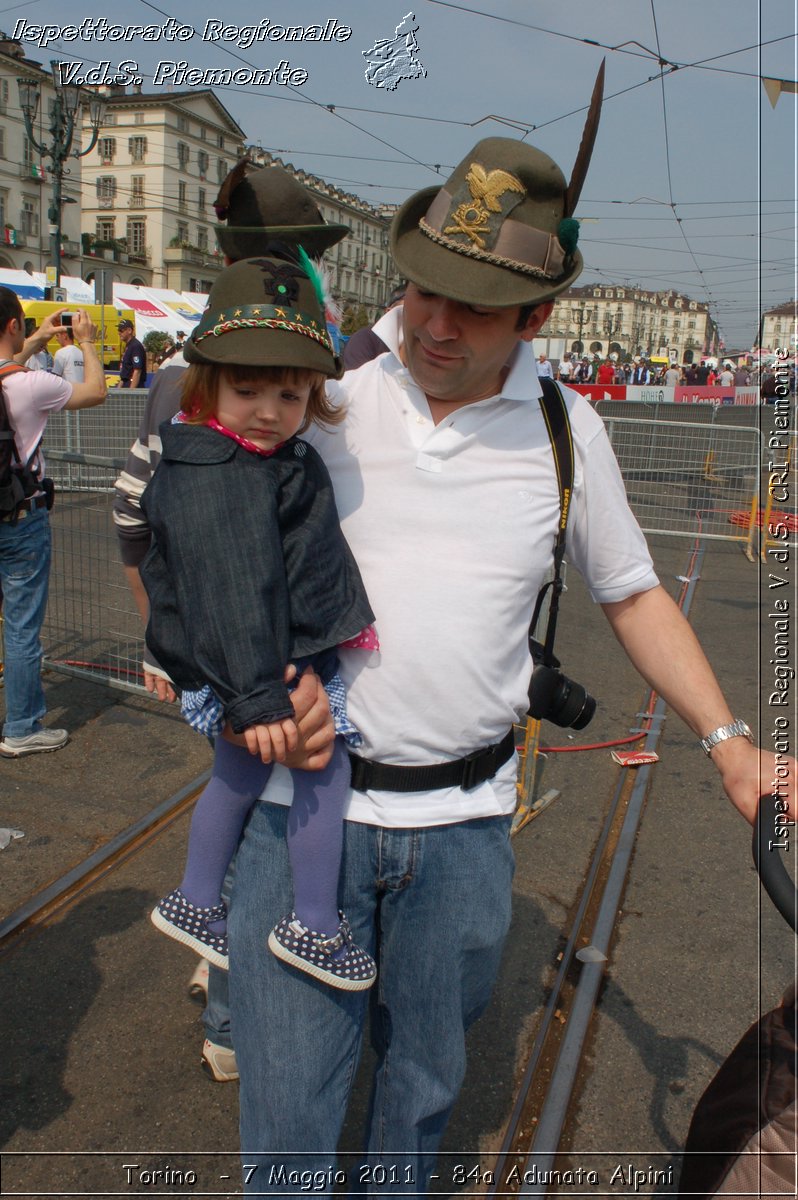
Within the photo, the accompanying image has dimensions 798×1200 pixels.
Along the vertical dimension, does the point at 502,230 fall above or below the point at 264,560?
above

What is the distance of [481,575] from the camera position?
1644 millimetres

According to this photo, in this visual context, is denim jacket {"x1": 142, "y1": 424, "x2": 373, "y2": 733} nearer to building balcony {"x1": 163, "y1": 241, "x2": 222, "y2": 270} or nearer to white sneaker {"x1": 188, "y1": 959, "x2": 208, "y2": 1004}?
white sneaker {"x1": 188, "y1": 959, "x2": 208, "y2": 1004}

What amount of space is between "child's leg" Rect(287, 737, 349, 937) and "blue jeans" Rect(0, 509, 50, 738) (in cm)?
320

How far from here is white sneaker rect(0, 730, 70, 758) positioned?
4473 mm

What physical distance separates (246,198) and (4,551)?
2.45 m

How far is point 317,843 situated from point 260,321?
0.91 metres

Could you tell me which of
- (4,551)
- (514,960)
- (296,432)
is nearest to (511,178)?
(296,432)

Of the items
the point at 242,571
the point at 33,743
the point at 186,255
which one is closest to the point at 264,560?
the point at 242,571

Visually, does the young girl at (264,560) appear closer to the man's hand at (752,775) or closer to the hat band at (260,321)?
the hat band at (260,321)

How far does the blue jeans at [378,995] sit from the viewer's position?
163 centimetres

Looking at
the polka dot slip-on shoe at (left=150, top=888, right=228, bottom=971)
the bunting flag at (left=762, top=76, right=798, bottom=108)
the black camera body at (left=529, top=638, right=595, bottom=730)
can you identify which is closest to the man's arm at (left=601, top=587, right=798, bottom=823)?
the black camera body at (left=529, top=638, right=595, bottom=730)

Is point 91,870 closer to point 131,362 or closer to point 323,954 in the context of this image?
point 323,954

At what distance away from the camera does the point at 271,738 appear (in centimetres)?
150

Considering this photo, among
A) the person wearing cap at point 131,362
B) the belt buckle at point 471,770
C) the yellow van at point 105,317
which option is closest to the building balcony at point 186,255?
the yellow van at point 105,317
